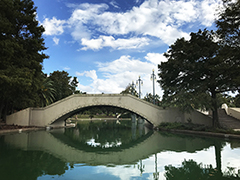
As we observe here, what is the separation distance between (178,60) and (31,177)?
18237 mm

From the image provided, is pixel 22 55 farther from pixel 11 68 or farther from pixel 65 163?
pixel 65 163

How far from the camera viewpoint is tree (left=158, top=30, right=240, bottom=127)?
1778 centimetres

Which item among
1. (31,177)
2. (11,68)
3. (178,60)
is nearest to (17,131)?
(11,68)

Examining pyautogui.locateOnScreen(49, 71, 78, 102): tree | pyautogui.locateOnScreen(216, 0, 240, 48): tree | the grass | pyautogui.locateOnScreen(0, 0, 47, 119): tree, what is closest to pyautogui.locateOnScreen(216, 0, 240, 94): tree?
pyautogui.locateOnScreen(216, 0, 240, 48): tree

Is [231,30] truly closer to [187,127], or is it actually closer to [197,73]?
[197,73]

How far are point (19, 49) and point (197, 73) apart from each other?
18.6m

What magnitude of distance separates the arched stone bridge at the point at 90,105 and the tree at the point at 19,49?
5.47 metres

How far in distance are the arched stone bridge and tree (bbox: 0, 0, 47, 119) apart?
5.47 meters

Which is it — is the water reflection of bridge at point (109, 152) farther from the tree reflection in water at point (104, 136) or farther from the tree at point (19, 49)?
the tree at point (19, 49)

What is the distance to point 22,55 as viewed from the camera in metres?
20.6

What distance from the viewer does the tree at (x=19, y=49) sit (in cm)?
1700

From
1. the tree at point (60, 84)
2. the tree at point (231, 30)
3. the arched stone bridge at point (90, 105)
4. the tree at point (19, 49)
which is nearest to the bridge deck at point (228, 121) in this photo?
the arched stone bridge at point (90, 105)

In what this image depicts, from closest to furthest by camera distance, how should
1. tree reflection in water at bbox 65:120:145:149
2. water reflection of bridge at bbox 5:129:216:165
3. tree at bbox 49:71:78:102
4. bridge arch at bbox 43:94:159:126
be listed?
water reflection of bridge at bbox 5:129:216:165, tree reflection in water at bbox 65:120:145:149, bridge arch at bbox 43:94:159:126, tree at bbox 49:71:78:102

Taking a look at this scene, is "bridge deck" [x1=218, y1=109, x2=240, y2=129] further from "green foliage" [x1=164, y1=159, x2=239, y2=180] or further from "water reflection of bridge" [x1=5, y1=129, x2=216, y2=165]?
A: "green foliage" [x1=164, y1=159, x2=239, y2=180]
